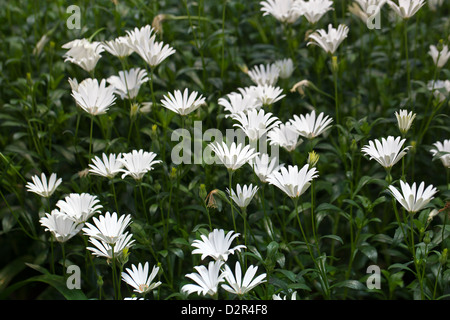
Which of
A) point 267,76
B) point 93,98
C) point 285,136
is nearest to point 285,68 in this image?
point 267,76

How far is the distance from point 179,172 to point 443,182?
134cm

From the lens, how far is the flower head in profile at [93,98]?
96.5 inches

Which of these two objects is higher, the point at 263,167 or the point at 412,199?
the point at 263,167

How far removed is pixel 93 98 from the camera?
247 cm

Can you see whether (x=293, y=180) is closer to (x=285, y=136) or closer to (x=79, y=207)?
(x=285, y=136)

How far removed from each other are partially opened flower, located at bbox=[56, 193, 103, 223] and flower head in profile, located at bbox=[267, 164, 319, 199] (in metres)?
0.67

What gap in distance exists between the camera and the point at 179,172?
2455 millimetres

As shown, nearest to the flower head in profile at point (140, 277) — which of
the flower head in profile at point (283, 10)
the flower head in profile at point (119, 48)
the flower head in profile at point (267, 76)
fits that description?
the flower head in profile at point (119, 48)

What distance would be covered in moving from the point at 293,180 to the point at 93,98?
0.95 meters

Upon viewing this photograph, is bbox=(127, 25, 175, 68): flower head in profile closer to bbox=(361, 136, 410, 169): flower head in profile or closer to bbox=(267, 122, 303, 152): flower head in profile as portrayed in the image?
bbox=(267, 122, 303, 152): flower head in profile

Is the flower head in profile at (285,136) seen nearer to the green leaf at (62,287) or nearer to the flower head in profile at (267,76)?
the flower head in profile at (267,76)

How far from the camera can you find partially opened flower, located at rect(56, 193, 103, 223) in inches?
85.4

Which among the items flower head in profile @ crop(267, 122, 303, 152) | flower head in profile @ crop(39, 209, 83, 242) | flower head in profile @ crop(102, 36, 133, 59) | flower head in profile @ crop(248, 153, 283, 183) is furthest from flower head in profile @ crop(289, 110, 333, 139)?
flower head in profile @ crop(39, 209, 83, 242)

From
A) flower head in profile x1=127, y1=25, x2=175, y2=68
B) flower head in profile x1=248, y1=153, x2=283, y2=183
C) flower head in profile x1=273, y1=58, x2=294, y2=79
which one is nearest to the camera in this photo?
flower head in profile x1=248, y1=153, x2=283, y2=183
